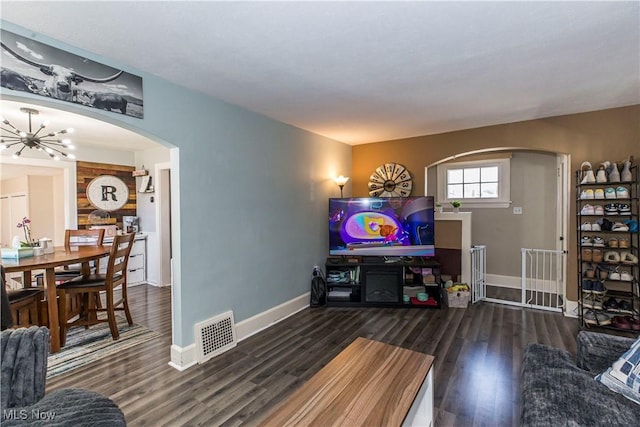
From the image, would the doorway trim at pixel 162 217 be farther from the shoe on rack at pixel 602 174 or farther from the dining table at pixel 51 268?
the shoe on rack at pixel 602 174

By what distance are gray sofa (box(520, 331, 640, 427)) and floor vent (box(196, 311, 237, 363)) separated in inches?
90.8

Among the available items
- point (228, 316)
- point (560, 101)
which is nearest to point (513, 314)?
point (560, 101)

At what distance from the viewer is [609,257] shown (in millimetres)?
3076

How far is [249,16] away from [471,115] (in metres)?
2.80

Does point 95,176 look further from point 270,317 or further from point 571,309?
point 571,309

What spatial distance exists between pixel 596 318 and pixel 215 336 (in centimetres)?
390

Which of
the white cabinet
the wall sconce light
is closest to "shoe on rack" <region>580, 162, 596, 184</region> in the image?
the wall sconce light

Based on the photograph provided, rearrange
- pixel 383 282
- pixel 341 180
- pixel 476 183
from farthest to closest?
pixel 476 183
pixel 341 180
pixel 383 282

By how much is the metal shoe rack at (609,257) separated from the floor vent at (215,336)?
3.72 m

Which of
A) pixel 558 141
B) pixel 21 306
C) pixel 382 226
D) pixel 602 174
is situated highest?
pixel 558 141

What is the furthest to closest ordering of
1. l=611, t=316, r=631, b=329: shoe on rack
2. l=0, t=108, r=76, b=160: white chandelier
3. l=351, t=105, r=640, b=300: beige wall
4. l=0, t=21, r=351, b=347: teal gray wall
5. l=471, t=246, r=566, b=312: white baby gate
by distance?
l=471, t=246, r=566, b=312: white baby gate
l=0, t=108, r=76, b=160: white chandelier
l=351, t=105, r=640, b=300: beige wall
l=611, t=316, r=631, b=329: shoe on rack
l=0, t=21, r=351, b=347: teal gray wall

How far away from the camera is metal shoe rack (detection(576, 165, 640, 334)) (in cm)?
299

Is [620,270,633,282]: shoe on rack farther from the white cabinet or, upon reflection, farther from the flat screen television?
the white cabinet

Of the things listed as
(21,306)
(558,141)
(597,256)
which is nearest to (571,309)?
(597,256)
